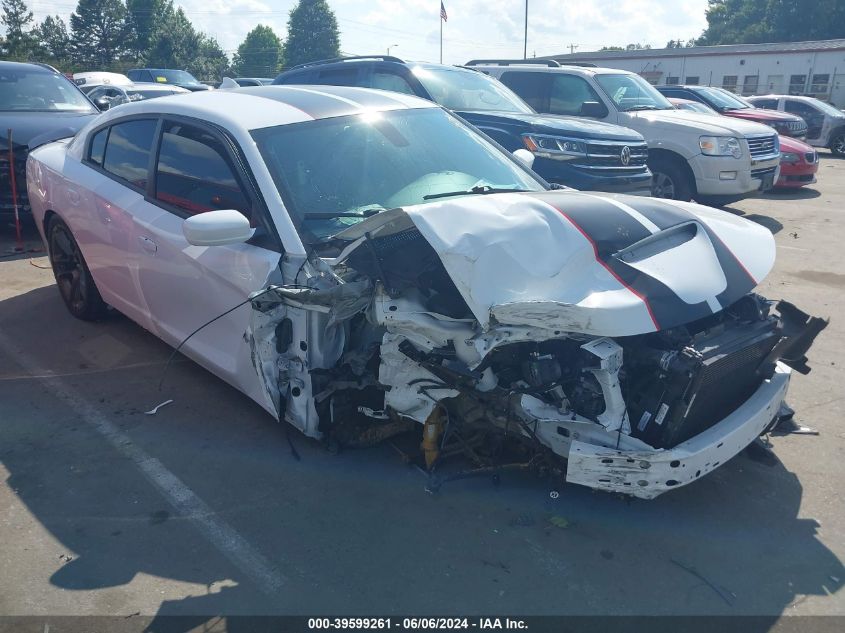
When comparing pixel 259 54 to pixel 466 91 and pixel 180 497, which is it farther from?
pixel 180 497

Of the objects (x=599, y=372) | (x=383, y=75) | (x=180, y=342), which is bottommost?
(x=180, y=342)

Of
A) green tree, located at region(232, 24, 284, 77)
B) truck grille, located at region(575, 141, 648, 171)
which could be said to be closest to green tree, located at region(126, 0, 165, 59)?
green tree, located at region(232, 24, 284, 77)

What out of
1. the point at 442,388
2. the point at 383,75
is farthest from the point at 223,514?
the point at 383,75

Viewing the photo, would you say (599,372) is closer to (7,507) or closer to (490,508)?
(490,508)

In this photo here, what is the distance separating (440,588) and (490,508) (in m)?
0.59

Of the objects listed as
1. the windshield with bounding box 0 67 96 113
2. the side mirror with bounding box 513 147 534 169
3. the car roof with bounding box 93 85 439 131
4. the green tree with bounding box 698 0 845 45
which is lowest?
the side mirror with bounding box 513 147 534 169

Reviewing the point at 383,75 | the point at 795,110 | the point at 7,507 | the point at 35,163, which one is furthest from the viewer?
the point at 795,110

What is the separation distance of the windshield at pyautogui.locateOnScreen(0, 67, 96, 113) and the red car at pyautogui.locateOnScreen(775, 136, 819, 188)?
36.4 ft

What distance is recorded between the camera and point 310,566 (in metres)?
2.99

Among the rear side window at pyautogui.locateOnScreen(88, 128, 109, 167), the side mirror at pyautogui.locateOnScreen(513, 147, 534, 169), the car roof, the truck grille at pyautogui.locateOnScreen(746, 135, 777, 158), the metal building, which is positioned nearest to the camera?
the car roof

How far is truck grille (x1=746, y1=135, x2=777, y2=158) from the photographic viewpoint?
33.0 feet

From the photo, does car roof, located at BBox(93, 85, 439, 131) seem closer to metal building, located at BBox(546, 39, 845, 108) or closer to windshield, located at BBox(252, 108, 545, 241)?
windshield, located at BBox(252, 108, 545, 241)

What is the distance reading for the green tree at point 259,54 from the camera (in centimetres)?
8469

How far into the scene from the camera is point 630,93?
34.4 ft
